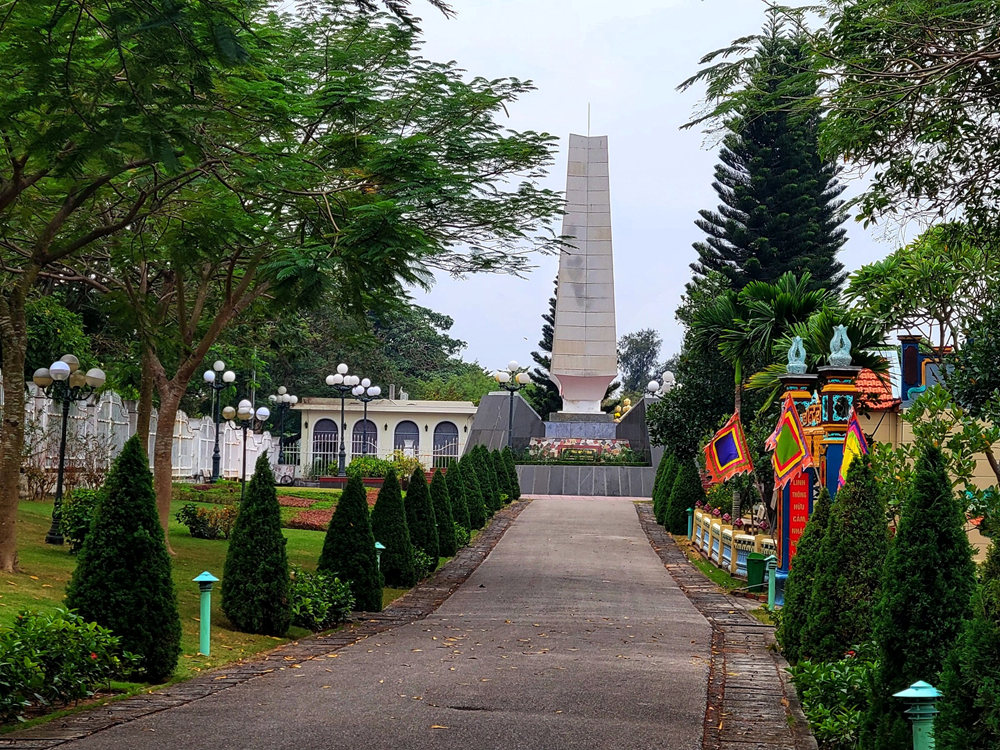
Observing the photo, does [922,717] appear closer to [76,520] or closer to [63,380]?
[76,520]

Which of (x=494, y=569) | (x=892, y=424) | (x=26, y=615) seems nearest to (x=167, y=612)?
(x=26, y=615)

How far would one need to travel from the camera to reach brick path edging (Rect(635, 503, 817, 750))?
6.65 meters

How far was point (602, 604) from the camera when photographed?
13.7 metres

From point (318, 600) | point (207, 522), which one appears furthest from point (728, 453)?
point (207, 522)

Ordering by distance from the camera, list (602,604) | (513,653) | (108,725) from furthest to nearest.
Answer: (602,604)
(513,653)
(108,725)

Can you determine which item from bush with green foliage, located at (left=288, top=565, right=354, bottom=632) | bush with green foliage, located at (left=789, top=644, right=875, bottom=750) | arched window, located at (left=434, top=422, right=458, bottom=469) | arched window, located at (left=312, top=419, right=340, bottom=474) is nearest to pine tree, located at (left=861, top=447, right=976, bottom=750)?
bush with green foliage, located at (left=789, top=644, right=875, bottom=750)

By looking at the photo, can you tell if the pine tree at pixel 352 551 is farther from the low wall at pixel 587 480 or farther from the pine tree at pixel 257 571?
the low wall at pixel 587 480

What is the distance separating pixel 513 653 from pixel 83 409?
1587 cm

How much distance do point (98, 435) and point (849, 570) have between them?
1924cm

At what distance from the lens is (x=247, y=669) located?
8.84 metres

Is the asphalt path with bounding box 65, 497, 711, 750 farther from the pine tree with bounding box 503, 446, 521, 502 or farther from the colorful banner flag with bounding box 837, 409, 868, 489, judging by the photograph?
the pine tree with bounding box 503, 446, 521, 502

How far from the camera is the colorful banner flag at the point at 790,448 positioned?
1297cm

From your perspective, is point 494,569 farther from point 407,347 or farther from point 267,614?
point 407,347

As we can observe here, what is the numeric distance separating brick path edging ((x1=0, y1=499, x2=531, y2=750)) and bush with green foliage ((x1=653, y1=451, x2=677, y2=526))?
8.09 meters
